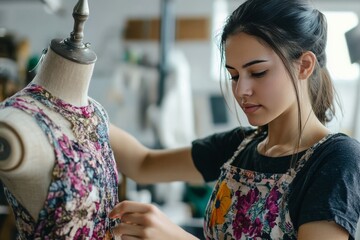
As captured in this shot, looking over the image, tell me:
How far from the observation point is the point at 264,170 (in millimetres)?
1130

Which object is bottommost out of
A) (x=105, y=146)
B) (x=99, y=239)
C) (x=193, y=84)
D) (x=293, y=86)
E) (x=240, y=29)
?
(x=193, y=84)

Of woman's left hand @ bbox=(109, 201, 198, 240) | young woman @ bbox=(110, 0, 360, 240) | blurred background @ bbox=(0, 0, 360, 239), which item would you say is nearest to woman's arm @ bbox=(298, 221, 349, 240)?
young woman @ bbox=(110, 0, 360, 240)

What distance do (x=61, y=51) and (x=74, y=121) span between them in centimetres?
13

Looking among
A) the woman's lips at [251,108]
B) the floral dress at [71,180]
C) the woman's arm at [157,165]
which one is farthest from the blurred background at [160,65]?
the floral dress at [71,180]

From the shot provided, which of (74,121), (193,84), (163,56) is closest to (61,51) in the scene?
(74,121)

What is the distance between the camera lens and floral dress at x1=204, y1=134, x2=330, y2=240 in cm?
104

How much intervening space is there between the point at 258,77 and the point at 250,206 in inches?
11.5

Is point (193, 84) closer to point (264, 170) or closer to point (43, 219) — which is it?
point (264, 170)

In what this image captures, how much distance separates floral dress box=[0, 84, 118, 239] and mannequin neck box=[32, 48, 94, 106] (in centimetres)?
2

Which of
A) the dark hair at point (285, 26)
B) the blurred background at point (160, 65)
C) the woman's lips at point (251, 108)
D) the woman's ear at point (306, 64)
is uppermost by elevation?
the dark hair at point (285, 26)

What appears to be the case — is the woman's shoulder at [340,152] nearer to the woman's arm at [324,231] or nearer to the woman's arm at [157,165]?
the woman's arm at [324,231]

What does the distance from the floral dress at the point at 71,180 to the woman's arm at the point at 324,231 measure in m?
0.38

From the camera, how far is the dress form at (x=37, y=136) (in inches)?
30.7

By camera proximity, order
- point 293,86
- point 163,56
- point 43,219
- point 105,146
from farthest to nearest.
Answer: point 163,56 → point 293,86 → point 105,146 → point 43,219
